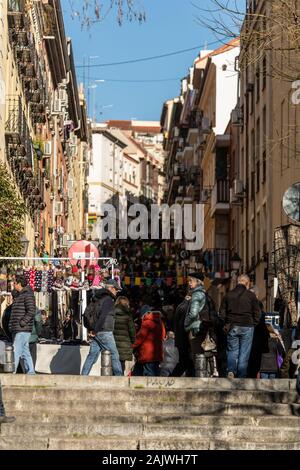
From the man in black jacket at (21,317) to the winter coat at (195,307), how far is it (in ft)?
7.75

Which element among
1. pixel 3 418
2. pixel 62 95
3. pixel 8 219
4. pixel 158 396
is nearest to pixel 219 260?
pixel 62 95

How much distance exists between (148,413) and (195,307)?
3231mm

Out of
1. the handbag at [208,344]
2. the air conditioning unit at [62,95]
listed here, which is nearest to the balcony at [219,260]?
the air conditioning unit at [62,95]

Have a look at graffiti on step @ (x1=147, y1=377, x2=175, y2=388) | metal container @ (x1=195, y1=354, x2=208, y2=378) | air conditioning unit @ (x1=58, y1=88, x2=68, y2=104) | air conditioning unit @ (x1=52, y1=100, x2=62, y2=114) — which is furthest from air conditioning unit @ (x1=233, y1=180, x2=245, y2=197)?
graffiti on step @ (x1=147, y1=377, x2=175, y2=388)

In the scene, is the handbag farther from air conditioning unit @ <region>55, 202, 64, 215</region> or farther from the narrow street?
air conditioning unit @ <region>55, 202, 64, 215</region>

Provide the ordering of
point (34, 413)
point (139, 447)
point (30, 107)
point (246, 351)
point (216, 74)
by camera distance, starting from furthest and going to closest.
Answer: point (216, 74), point (30, 107), point (246, 351), point (34, 413), point (139, 447)

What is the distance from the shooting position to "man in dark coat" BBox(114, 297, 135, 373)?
2139cm

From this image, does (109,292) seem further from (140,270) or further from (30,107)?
(140,270)

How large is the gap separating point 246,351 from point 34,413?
411 centimetres

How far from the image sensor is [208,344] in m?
20.8

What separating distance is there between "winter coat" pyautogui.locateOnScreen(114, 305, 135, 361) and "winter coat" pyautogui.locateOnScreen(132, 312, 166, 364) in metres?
0.35

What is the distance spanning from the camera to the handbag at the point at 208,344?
2062 cm
